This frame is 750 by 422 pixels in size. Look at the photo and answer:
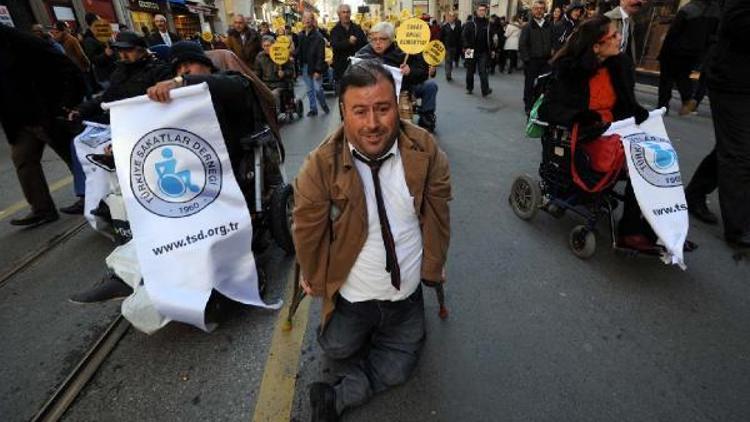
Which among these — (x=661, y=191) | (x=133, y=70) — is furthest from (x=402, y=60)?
(x=661, y=191)

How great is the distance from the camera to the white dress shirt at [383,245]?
1771 mm

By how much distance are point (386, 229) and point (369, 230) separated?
8cm

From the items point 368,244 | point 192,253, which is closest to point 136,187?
point 192,253

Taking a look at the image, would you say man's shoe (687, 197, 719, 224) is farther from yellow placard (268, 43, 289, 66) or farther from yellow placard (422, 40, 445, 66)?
yellow placard (268, 43, 289, 66)

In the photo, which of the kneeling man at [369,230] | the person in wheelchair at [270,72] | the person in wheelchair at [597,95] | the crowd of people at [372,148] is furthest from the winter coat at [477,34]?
the kneeling man at [369,230]

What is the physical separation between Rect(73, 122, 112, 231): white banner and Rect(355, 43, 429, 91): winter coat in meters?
3.19

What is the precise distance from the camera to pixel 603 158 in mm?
2914

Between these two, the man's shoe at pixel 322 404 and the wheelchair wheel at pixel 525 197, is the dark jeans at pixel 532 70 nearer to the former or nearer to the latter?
the wheelchair wheel at pixel 525 197

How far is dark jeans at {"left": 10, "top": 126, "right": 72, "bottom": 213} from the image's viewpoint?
159 inches

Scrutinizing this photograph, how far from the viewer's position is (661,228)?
8.81 ft

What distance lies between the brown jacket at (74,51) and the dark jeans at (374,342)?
9325mm

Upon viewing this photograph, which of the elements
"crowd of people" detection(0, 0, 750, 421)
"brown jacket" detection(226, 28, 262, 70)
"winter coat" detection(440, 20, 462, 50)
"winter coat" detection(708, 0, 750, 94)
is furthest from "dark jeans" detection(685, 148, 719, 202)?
"winter coat" detection(440, 20, 462, 50)

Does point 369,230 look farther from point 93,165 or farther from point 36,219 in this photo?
point 36,219

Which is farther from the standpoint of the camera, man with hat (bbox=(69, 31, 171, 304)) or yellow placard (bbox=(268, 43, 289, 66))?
yellow placard (bbox=(268, 43, 289, 66))
